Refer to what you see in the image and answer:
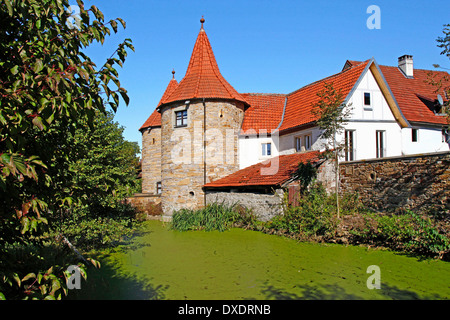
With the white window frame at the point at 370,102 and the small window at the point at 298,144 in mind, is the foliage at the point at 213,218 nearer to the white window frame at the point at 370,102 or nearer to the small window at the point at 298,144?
the small window at the point at 298,144

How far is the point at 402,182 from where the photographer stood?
11523 mm

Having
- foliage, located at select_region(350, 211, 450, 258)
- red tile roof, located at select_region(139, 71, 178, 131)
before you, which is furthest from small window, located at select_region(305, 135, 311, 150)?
red tile roof, located at select_region(139, 71, 178, 131)

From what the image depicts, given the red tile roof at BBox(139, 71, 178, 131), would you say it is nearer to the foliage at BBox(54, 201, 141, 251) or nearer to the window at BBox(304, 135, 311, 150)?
the window at BBox(304, 135, 311, 150)

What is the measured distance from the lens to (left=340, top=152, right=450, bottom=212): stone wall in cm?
1011

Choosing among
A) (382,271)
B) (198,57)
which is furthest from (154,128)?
(382,271)

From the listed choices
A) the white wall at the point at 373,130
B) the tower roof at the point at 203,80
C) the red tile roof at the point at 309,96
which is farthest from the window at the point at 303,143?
the tower roof at the point at 203,80

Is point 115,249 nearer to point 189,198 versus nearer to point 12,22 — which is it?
point 189,198

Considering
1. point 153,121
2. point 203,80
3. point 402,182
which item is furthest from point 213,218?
point 153,121

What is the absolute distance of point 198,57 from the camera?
70.9 feet

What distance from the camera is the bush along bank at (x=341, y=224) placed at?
913 cm

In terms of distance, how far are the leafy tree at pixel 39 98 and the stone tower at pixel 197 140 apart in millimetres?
15318

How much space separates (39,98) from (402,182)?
12.0 metres

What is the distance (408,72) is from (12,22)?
24643 mm

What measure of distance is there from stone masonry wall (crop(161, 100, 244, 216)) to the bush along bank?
92.4 inches
